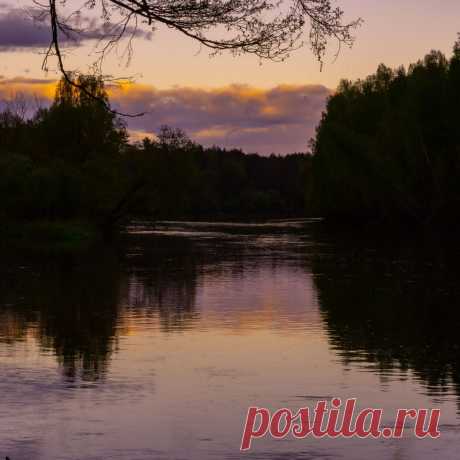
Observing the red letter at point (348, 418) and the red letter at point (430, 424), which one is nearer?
the red letter at point (430, 424)

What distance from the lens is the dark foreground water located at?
1005 cm

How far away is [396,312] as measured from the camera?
2166cm

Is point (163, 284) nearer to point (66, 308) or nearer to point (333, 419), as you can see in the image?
point (66, 308)

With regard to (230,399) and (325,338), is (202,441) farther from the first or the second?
(325,338)

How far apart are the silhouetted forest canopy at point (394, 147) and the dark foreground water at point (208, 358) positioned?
4203 cm

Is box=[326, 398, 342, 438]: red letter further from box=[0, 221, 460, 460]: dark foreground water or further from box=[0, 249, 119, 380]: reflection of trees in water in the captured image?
box=[0, 249, 119, 380]: reflection of trees in water

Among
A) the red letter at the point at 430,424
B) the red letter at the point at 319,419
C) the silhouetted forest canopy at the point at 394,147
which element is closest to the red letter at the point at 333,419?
the red letter at the point at 319,419

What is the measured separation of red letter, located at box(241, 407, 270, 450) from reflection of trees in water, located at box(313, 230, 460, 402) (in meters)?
2.42

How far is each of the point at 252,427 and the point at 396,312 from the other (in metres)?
11.5

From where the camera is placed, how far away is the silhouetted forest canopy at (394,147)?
7306cm

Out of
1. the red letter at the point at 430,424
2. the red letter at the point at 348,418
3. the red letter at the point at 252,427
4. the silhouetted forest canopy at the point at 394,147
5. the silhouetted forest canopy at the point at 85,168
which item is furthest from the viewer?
the silhouetted forest canopy at the point at 394,147

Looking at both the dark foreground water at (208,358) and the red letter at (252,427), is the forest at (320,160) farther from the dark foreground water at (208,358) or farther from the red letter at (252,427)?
the red letter at (252,427)

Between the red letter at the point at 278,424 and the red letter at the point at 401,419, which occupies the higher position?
the red letter at the point at 401,419

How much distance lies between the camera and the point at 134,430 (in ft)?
34.4
